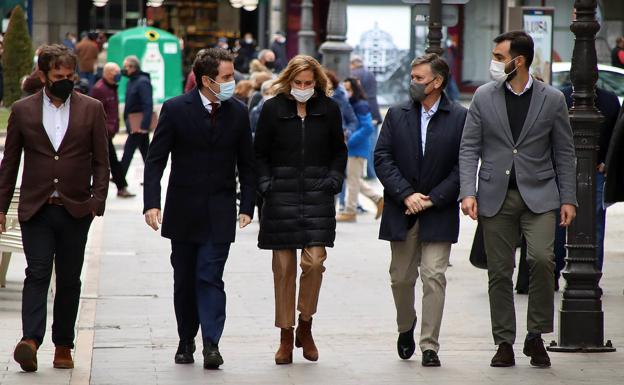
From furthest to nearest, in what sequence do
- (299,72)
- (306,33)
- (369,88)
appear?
(306,33) → (369,88) → (299,72)

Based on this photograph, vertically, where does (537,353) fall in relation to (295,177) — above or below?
below

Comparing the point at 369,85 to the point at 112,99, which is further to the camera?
the point at 369,85

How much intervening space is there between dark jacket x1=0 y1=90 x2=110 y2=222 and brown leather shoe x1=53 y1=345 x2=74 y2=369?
2.50 feet

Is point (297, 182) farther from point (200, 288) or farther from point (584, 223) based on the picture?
point (584, 223)

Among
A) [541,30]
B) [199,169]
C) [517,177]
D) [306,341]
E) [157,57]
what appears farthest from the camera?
[157,57]

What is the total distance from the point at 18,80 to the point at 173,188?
24.4 meters

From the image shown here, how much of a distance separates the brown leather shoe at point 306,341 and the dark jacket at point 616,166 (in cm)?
218

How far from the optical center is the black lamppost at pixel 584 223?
878cm

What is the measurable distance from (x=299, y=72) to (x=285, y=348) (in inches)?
61.8

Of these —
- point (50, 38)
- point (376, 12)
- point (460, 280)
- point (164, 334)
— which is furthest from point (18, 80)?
point (164, 334)

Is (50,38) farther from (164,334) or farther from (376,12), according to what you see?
(164,334)

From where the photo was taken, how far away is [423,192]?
8.36 metres

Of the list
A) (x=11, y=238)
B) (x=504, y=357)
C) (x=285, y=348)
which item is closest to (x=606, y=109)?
(x=504, y=357)

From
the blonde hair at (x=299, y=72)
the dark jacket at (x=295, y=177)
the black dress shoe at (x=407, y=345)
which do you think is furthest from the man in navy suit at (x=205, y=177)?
the black dress shoe at (x=407, y=345)
